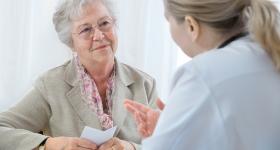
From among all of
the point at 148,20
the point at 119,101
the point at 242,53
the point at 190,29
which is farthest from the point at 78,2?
the point at 242,53

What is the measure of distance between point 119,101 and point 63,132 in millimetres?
264

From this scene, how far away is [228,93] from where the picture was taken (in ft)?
3.21

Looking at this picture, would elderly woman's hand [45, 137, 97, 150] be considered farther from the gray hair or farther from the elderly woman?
the gray hair

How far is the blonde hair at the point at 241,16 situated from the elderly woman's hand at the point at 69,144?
2.17 ft

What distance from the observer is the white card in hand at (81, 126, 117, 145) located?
1515 millimetres

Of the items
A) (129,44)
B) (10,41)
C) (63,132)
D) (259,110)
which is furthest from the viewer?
(129,44)

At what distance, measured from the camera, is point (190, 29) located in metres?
1.11

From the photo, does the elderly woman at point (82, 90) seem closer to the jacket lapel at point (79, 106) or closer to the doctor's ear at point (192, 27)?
the jacket lapel at point (79, 106)

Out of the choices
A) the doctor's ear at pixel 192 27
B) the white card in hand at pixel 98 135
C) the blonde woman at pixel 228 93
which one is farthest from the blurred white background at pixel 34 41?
the blonde woman at pixel 228 93

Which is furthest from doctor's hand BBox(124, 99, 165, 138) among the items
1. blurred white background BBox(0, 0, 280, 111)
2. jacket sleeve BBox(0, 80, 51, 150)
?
blurred white background BBox(0, 0, 280, 111)

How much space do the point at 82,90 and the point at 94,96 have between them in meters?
0.06

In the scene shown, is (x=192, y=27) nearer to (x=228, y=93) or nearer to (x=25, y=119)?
(x=228, y=93)

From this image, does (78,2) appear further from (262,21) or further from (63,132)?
(262,21)

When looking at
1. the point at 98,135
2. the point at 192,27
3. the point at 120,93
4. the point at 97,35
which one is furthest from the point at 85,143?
the point at 192,27
